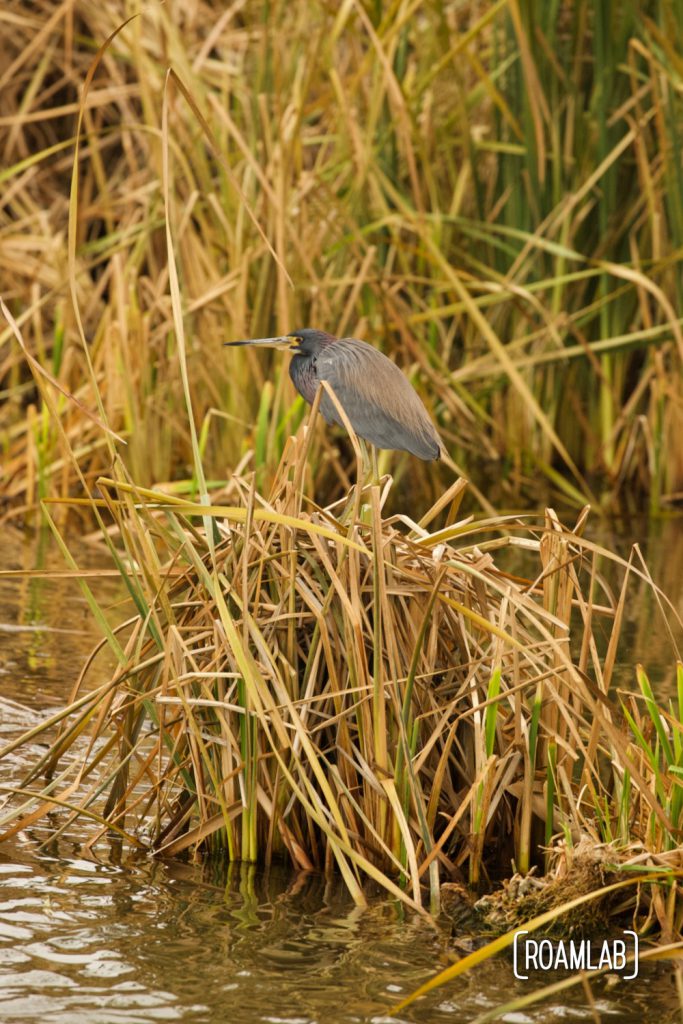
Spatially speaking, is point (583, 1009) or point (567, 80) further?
point (567, 80)

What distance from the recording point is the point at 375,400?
13.7 feet

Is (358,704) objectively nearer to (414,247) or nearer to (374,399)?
(374,399)

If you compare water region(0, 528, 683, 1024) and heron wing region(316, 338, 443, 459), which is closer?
water region(0, 528, 683, 1024)

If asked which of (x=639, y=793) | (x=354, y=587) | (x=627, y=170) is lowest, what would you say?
(x=639, y=793)

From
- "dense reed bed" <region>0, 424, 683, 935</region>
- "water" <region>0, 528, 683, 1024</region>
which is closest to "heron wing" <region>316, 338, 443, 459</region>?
"dense reed bed" <region>0, 424, 683, 935</region>

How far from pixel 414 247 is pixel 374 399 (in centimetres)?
329

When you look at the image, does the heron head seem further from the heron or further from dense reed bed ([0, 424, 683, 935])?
dense reed bed ([0, 424, 683, 935])

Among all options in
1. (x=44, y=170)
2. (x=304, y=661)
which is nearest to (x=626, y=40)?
(x=44, y=170)

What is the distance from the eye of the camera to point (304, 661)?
3.12m

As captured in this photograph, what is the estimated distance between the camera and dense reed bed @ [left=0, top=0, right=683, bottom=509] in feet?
22.4

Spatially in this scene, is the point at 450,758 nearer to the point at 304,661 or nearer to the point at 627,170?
the point at 304,661

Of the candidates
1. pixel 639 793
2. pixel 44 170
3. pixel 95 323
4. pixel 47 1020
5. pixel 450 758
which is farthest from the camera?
pixel 44 170

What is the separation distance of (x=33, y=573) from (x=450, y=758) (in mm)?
934

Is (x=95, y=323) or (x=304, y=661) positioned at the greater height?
(x=95, y=323)
